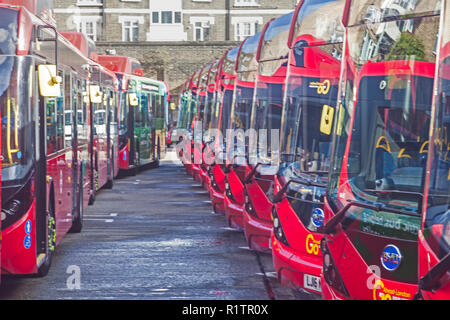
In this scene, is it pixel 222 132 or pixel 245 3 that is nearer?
pixel 222 132

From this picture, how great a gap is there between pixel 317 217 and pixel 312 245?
263 millimetres

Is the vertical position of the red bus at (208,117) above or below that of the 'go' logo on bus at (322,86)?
below

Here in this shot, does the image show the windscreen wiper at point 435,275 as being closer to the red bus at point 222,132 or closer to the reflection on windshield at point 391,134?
the reflection on windshield at point 391,134

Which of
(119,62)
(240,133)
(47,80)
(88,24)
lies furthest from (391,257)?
(88,24)

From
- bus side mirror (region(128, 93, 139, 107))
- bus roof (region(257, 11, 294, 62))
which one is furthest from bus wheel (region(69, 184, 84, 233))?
bus side mirror (region(128, 93, 139, 107))

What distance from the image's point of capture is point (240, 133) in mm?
13359

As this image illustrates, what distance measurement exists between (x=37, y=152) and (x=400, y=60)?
4.23 meters

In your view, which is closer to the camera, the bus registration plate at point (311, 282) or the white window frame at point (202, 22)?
the bus registration plate at point (311, 282)

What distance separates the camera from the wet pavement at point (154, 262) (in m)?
9.70

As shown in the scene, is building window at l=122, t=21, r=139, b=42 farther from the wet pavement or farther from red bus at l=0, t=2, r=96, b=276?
red bus at l=0, t=2, r=96, b=276

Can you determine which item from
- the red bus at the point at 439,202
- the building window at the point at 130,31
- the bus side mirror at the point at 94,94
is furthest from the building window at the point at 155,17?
the red bus at the point at 439,202

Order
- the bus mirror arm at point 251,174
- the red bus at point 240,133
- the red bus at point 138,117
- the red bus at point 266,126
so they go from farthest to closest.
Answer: the red bus at point 138,117
the red bus at point 240,133
the bus mirror arm at point 251,174
the red bus at point 266,126

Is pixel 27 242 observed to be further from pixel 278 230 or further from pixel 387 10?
pixel 387 10
